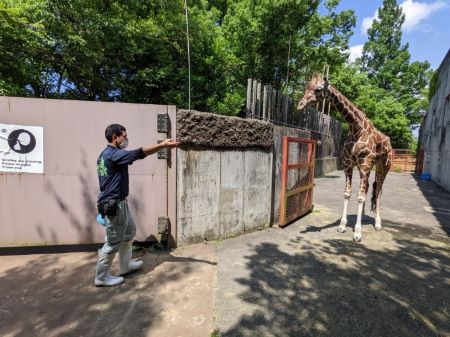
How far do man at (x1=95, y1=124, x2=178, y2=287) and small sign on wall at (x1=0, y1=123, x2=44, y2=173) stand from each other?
151 cm

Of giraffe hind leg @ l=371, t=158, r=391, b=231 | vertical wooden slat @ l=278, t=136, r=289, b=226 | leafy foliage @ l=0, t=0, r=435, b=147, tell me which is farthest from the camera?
leafy foliage @ l=0, t=0, r=435, b=147

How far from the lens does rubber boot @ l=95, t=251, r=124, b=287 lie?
3250mm

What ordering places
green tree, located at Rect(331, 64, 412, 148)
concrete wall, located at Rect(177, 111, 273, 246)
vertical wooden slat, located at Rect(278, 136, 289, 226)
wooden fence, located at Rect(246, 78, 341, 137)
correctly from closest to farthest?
1. concrete wall, located at Rect(177, 111, 273, 246)
2. vertical wooden slat, located at Rect(278, 136, 289, 226)
3. wooden fence, located at Rect(246, 78, 341, 137)
4. green tree, located at Rect(331, 64, 412, 148)

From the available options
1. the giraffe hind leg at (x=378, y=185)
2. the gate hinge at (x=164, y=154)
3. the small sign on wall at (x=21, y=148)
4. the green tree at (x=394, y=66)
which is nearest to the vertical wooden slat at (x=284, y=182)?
the giraffe hind leg at (x=378, y=185)

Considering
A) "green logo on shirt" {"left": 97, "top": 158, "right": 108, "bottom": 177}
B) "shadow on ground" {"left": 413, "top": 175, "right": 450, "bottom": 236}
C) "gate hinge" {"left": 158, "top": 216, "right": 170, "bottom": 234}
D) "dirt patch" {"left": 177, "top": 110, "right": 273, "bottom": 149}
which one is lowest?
"shadow on ground" {"left": 413, "top": 175, "right": 450, "bottom": 236}

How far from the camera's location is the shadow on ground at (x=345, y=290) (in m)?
2.67

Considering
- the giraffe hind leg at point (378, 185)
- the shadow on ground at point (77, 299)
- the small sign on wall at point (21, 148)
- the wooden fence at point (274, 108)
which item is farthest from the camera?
the wooden fence at point (274, 108)

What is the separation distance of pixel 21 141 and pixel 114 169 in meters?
1.92

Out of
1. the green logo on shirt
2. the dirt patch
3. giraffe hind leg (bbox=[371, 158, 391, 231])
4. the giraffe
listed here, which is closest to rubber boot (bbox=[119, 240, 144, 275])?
the green logo on shirt

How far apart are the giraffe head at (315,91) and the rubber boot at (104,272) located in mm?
4056

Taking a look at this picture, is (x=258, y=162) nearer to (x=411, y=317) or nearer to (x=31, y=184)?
(x=411, y=317)

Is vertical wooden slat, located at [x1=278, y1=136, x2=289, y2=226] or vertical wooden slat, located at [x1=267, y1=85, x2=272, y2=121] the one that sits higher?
vertical wooden slat, located at [x1=267, y1=85, x2=272, y2=121]

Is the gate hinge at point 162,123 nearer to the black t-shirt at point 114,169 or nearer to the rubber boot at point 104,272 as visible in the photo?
the black t-shirt at point 114,169

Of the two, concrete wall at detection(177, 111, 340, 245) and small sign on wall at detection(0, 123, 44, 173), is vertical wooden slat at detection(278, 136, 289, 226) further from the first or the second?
small sign on wall at detection(0, 123, 44, 173)
